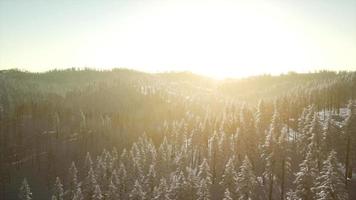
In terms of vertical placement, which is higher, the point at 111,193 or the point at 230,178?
the point at 230,178

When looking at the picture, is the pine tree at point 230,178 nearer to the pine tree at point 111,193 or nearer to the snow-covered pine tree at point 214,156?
the snow-covered pine tree at point 214,156

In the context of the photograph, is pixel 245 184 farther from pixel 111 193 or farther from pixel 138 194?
pixel 111 193

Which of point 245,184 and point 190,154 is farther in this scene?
point 190,154

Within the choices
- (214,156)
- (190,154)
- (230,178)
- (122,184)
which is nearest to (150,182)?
(122,184)

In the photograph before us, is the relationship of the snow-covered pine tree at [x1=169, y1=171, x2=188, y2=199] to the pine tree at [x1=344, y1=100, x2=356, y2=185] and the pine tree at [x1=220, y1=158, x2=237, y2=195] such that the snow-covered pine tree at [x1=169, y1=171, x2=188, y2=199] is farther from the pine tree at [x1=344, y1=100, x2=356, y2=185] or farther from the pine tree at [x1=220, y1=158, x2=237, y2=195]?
the pine tree at [x1=344, y1=100, x2=356, y2=185]

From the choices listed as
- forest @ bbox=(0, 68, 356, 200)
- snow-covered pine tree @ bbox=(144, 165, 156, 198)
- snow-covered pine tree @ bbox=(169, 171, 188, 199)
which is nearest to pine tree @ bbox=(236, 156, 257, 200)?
forest @ bbox=(0, 68, 356, 200)

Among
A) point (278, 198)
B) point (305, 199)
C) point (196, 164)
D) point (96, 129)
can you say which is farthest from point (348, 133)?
A: point (96, 129)

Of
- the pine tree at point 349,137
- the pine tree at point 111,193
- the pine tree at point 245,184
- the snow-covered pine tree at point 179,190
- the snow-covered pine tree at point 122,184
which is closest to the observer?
the pine tree at point 245,184

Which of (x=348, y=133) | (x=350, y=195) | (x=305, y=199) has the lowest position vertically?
(x=350, y=195)

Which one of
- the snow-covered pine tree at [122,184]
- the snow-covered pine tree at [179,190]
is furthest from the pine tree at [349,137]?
the snow-covered pine tree at [122,184]

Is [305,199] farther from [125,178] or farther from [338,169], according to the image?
[125,178]

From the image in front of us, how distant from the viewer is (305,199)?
4934 cm

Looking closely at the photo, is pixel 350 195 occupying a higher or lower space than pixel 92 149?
higher

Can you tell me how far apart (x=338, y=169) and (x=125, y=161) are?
60815 mm
